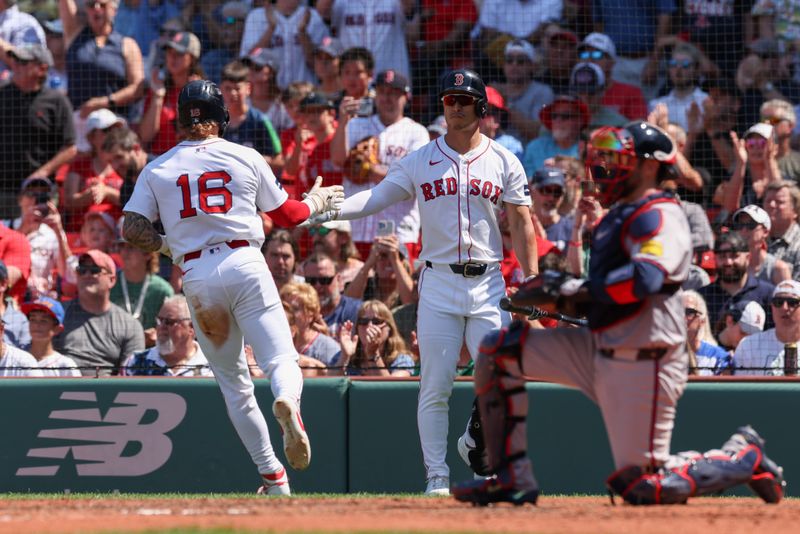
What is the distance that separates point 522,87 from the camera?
1216 cm

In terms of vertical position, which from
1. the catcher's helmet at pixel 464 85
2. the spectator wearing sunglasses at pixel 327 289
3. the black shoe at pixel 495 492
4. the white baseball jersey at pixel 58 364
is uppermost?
the catcher's helmet at pixel 464 85

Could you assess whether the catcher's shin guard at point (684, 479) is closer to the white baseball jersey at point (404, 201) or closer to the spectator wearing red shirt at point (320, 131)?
the white baseball jersey at point (404, 201)

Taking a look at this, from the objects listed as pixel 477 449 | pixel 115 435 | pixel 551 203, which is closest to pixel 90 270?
pixel 115 435

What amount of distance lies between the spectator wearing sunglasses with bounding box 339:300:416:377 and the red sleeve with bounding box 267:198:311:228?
2170 millimetres

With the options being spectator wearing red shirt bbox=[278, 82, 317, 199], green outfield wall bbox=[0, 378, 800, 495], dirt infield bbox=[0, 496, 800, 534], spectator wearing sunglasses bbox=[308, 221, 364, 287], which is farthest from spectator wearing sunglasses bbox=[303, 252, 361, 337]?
dirt infield bbox=[0, 496, 800, 534]

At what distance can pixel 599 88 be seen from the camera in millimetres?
11844

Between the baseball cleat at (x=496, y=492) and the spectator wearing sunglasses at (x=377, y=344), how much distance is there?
11.0 ft

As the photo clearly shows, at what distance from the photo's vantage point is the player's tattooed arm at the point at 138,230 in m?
6.92

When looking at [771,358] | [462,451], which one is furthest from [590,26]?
[462,451]

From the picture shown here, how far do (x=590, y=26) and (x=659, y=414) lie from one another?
7.86 m

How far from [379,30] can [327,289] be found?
3.35 m

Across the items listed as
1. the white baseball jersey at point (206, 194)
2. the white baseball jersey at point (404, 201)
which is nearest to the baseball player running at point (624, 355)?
the white baseball jersey at point (206, 194)

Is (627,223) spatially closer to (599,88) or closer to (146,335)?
(146,335)

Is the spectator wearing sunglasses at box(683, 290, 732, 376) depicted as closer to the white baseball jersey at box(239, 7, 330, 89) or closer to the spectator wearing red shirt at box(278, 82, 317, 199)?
the spectator wearing red shirt at box(278, 82, 317, 199)
